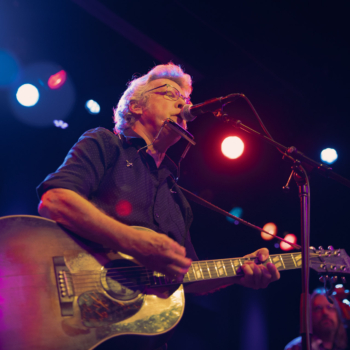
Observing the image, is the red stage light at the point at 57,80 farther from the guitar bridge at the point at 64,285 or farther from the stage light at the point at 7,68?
the guitar bridge at the point at 64,285

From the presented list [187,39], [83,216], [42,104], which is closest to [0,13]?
[42,104]

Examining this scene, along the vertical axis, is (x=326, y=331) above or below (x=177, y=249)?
below

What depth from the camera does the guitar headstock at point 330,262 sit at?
2.53 metres

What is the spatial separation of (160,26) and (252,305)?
5.67 metres

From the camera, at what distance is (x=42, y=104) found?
4.45m

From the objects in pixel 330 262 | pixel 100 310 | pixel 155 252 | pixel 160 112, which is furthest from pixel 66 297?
pixel 330 262

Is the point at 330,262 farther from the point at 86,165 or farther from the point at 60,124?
the point at 60,124

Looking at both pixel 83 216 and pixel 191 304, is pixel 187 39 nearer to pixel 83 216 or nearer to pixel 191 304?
pixel 83 216

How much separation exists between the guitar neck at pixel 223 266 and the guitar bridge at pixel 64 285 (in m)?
0.79

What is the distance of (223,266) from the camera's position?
91.5 inches

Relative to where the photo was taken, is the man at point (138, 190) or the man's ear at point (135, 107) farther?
the man's ear at point (135, 107)

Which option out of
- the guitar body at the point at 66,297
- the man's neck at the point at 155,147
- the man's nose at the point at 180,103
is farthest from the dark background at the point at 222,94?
the guitar body at the point at 66,297

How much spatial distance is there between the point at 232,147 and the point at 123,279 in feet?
14.5

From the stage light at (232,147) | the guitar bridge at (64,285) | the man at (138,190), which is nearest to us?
the guitar bridge at (64,285)
